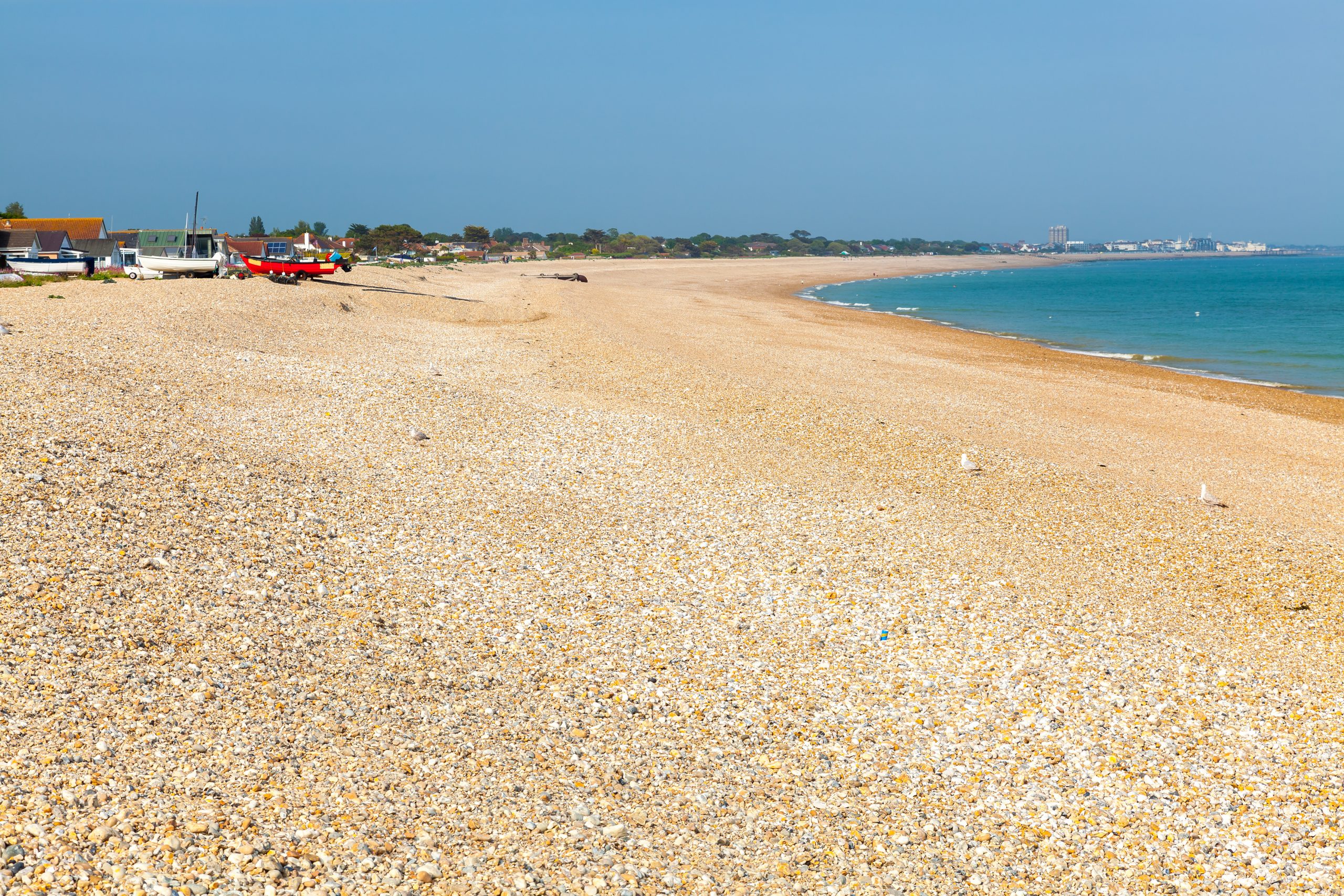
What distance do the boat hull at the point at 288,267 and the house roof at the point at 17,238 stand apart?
11.9 meters

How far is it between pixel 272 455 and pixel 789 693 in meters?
7.09

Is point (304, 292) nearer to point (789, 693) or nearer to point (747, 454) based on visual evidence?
point (747, 454)

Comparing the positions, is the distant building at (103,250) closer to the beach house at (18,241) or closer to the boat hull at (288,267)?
the beach house at (18,241)

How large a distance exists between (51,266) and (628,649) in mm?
32848

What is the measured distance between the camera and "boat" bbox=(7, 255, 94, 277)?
3120 centimetres

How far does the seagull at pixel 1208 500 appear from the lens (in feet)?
38.7

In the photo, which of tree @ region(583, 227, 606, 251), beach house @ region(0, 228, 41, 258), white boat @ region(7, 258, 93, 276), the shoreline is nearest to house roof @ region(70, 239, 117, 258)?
beach house @ region(0, 228, 41, 258)

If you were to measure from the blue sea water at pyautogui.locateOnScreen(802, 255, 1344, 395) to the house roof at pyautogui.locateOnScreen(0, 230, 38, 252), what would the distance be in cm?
4013

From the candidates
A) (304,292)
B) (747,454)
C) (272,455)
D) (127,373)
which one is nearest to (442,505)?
(272,455)

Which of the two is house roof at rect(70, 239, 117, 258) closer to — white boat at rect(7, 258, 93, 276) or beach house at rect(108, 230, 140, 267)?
beach house at rect(108, 230, 140, 267)

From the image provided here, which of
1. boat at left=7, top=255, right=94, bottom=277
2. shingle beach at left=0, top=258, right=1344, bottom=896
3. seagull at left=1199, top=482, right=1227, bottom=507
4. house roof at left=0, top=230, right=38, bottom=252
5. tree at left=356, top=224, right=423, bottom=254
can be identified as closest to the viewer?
shingle beach at left=0, top=258, right=1344, bottom=896

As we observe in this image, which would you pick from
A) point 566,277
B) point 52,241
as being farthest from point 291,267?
point 566,277

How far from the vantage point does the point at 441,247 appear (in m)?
131

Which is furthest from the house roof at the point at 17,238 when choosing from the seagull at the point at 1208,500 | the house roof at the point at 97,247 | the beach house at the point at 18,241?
the seagull at the point at 1208,500
